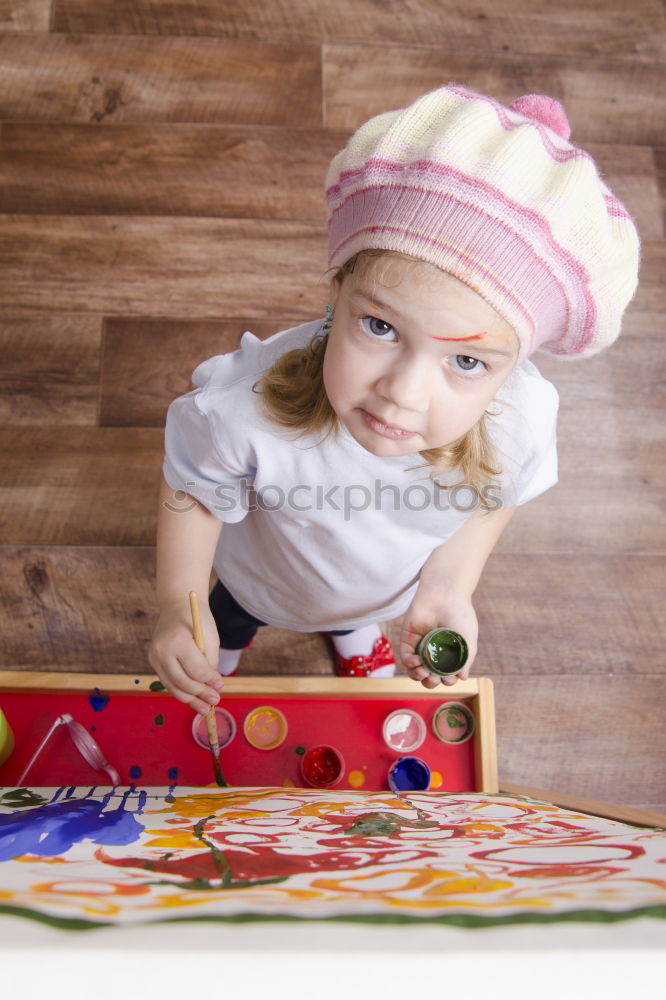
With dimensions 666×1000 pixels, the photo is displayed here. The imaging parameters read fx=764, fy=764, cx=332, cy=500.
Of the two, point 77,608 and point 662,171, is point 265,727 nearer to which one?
point 77,608

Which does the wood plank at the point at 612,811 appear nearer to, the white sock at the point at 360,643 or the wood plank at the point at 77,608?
the white sock at the point at 360,643

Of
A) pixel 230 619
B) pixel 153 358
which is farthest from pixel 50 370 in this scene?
pixel 230 619

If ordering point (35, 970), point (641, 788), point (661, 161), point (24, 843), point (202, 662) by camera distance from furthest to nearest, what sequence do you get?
point (661, 161), point (641, 788), point (202, 662), point (24, 843), point (35, 970)

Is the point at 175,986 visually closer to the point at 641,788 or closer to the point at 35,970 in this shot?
the point at 35,970

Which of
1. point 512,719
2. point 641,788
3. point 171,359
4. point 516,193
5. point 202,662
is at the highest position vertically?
point 171,359

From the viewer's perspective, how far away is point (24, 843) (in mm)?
465

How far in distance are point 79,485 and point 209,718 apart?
0.62 metres

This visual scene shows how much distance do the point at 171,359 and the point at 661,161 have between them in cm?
104

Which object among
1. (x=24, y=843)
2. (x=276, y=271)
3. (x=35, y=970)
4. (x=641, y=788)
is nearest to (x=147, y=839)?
(x=24, y=843)

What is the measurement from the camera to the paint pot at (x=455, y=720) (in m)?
0.90

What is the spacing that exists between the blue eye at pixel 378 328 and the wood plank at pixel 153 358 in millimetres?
784

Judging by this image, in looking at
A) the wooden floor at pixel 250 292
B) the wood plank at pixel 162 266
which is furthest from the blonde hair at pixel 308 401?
A: the wood plank at pixel 162 266

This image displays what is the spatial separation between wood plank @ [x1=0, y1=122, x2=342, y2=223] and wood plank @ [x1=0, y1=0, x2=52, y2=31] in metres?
0.22

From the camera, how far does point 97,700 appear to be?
868 millimetres
